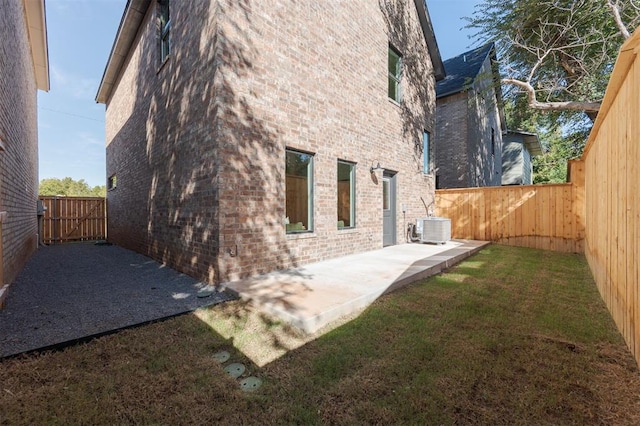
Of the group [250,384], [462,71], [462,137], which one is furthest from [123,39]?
[462,71]

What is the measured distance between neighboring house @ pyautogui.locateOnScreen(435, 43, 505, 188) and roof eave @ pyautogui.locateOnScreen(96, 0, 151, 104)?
11531 millimetres

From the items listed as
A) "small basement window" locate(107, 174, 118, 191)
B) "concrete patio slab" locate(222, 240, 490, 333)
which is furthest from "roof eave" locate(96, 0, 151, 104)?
"concrete patio slab" locate(222, 240, 490, 333)

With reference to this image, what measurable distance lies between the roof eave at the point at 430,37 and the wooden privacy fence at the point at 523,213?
4.97 metres

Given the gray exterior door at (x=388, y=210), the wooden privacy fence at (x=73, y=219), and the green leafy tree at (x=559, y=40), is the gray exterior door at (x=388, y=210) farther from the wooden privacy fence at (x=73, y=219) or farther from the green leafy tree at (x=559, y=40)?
the wooden privacy fence at (x=73, y=219)

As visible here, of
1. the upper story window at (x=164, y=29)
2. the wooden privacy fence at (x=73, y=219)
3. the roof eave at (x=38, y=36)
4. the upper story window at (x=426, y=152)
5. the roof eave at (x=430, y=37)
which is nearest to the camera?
the upper story window at (x=164, y=29)

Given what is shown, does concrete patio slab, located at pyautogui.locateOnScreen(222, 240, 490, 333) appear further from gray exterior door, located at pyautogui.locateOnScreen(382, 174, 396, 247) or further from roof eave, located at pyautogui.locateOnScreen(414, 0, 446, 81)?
roof eave, located at pyautogui.locateOnScreen(414, 0, 446, 81)

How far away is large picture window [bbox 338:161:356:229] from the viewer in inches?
259

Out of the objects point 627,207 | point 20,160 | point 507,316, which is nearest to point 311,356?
point 507,316

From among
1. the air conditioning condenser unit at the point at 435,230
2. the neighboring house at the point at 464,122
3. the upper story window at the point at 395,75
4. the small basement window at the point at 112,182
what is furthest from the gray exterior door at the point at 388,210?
the small basement window at the point at 112,182

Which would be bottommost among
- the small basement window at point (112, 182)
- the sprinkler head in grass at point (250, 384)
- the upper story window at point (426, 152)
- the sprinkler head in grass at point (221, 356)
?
the sprinkler head in grass at point (250, 384)

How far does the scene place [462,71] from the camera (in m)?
14.4

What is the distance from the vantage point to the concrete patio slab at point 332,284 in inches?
127

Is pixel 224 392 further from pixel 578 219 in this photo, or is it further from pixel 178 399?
pixel 578 219

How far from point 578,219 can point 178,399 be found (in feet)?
34.1
